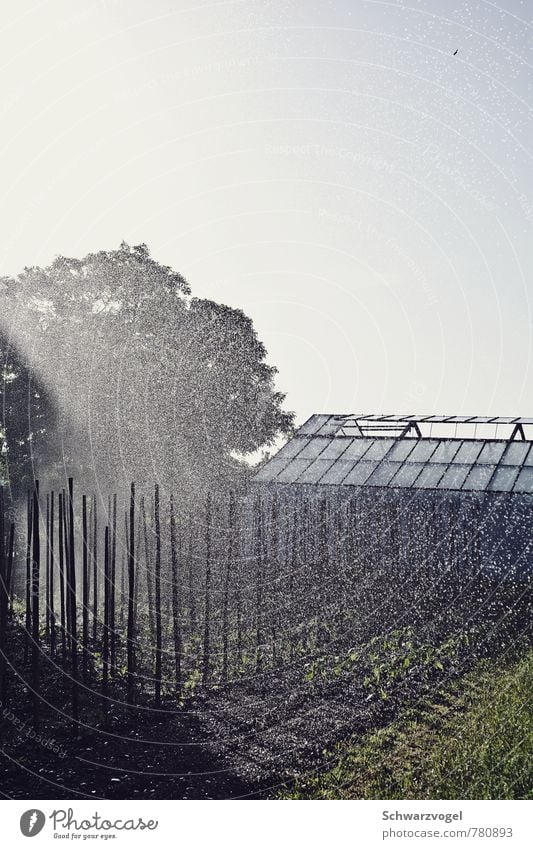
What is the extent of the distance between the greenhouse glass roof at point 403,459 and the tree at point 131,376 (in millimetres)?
4139

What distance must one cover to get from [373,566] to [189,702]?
19.3 ft

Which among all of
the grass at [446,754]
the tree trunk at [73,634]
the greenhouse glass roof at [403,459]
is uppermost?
the greenhouse glass roof at [403,459]

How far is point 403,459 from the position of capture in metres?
19.7

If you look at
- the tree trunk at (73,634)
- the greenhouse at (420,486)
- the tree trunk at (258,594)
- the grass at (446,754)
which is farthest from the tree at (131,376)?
the grass at (446,754)

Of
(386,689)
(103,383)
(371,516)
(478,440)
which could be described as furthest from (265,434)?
(386,689)

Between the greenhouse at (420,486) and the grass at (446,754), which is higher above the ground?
the greenhouse at (420,486)

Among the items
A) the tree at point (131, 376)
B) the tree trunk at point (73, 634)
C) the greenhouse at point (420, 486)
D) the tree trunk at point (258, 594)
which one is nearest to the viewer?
the tree trunk at point (73, 634)

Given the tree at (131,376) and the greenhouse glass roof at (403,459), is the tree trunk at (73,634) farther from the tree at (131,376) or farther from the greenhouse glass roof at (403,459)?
the tree at (131,376)

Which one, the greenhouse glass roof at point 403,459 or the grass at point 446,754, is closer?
the grass at point 446,754

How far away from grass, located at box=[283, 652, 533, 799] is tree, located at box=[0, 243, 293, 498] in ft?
49.2

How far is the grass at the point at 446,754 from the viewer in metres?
7.20

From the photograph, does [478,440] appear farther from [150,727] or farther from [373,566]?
[150,727]

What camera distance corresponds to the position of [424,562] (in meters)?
15.7

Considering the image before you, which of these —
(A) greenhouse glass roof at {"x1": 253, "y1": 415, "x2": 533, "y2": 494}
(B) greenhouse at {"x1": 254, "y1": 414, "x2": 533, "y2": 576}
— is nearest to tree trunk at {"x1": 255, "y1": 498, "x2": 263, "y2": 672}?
(B) greenhouse at {"x1": 254, "y1": 414, "x2": 533, "y2": 576}
